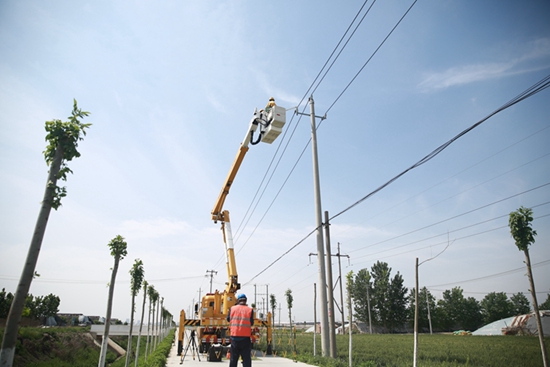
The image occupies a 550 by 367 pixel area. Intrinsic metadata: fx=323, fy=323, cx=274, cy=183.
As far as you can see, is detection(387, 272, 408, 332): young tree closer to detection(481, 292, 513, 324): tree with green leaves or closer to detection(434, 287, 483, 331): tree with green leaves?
detection(434, 287, 483, 331): tree with green leaves

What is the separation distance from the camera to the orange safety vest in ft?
20.4

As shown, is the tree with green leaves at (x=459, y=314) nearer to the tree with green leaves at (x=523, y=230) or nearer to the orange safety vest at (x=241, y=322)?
the tree with green leaves at (x=523, y=230)

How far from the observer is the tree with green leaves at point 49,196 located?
4.14 meters

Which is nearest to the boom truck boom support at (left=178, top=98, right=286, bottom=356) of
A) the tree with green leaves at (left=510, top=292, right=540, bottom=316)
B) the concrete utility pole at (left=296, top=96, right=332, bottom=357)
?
the concrete utility pole at (left=296, top=96, right=332, bottom=357)

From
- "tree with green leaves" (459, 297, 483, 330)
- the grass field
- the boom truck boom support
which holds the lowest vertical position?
"tree with green leaves" (459, 297, 483, 330)

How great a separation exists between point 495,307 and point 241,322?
94.3m

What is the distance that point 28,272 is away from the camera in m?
4.42

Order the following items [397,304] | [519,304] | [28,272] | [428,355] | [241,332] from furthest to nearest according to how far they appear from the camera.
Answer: [519,304], [397,304], [428,355], [241,332], [28,272]

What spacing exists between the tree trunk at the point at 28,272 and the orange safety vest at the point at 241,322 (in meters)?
3.35

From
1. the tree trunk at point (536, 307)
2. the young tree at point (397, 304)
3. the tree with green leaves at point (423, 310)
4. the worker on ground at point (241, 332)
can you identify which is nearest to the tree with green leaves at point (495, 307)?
the tree with green leaves at point (423, 310)

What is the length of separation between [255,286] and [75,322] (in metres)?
36.3

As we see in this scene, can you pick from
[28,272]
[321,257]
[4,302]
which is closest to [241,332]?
[28,272]

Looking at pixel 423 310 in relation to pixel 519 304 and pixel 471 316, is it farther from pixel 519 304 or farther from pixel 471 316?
pixel 519 304

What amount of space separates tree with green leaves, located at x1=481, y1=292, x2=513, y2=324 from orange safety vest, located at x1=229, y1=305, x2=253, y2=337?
8996 centimetres
